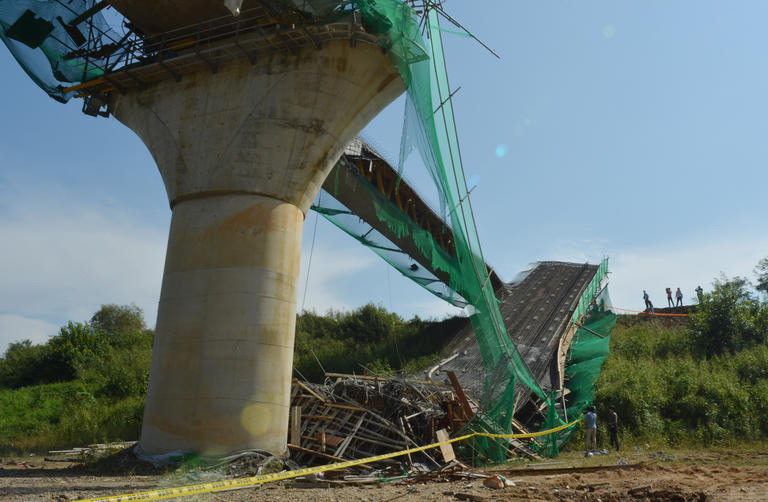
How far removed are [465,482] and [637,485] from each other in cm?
252

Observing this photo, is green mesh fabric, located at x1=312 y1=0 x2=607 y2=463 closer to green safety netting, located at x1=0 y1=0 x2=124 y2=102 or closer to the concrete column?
the concrete column

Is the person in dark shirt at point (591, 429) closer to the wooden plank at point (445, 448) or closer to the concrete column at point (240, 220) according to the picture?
the wooden plank at point (445, 448)

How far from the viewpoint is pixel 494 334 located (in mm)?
12430

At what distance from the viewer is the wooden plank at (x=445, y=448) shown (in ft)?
36.9

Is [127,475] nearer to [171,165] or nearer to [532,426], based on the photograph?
[171,165]

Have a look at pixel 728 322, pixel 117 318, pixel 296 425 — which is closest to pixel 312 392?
pixel 296 425

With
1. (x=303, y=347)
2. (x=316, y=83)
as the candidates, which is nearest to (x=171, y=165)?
(x=316, y=83)

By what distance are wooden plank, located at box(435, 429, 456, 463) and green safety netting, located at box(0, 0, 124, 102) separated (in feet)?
38.2

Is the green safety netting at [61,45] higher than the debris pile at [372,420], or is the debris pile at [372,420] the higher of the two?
the green safety netting at [61,45]

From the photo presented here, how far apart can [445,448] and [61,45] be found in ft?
44.1

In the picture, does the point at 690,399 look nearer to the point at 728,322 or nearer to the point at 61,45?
the point at 728,322

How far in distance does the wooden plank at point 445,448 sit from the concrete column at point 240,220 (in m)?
3.42

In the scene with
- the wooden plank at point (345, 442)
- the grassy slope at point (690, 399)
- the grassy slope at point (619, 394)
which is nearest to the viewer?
the wooden plank at point (345, 442)

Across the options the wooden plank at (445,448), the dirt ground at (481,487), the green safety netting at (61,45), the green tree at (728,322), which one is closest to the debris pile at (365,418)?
the wooden plank at (445,448)
